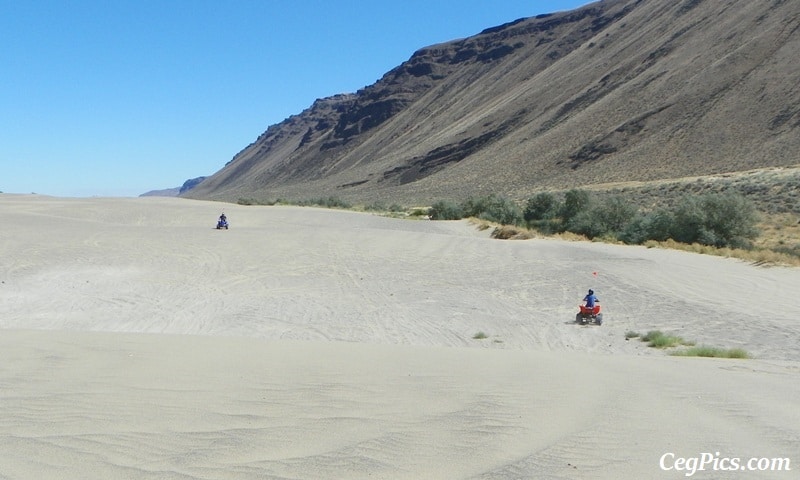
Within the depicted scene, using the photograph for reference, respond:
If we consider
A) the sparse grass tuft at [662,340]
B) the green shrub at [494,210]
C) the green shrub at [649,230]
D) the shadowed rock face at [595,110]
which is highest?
the shadowed rock face at [595,110]

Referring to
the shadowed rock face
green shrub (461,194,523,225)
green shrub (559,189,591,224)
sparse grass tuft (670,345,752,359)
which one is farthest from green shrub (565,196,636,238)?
the shadowed rock face

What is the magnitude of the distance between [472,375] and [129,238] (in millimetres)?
19222

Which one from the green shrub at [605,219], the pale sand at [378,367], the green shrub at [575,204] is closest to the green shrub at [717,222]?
the green shrub at [605,219]

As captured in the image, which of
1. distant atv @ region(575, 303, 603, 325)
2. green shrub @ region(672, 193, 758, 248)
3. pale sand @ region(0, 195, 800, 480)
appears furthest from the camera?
green shrub @ region(672, 193, 758, 248)

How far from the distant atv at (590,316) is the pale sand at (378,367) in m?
0.29

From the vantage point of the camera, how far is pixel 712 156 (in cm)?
6300

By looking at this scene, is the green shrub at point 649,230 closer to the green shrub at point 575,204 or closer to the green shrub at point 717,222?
the green shrub at point 717,222

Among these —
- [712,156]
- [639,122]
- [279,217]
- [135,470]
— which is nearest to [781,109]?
[712,156]

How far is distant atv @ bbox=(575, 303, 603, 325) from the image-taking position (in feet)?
43.3

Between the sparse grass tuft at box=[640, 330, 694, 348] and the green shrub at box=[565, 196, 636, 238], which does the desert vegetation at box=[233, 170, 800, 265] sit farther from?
the sparse grass tuft at box=[640, 330, 694, 348]

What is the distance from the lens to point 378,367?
26.2ft

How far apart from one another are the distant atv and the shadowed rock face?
50557mm

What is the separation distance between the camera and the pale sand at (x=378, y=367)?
4.64 m

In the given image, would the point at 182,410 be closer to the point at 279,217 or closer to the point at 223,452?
the point at 223,452
